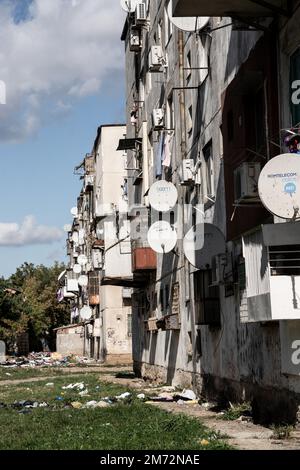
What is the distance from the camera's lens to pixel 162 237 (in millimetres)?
23531

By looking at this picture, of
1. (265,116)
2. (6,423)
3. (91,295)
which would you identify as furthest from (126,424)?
(91,295)

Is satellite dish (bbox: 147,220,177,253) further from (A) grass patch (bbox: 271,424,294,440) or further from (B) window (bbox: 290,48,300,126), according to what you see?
(A) grass patch (bbox: 271,424,294,440)

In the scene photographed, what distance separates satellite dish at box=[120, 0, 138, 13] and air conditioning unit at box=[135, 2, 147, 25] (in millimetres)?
449

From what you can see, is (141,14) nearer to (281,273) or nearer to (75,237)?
(281,273)

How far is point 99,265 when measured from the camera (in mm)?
53562

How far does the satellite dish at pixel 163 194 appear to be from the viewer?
22781mm

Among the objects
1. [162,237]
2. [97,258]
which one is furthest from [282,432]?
[97,258]

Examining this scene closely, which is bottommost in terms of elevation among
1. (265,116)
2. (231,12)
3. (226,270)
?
(226,270)

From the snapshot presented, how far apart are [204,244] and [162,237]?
5.22 m

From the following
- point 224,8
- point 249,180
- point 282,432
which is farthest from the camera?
point 224,8

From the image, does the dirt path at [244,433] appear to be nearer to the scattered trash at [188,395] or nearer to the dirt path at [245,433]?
the dirt path at [245,433]

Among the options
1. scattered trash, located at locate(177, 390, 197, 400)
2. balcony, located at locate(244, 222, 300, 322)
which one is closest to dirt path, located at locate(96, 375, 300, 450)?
balcony, located at locate(244, 222, 300, 322)

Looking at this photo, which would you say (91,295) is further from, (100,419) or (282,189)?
(282,189)

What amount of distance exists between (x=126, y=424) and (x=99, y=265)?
3908 centimetres
